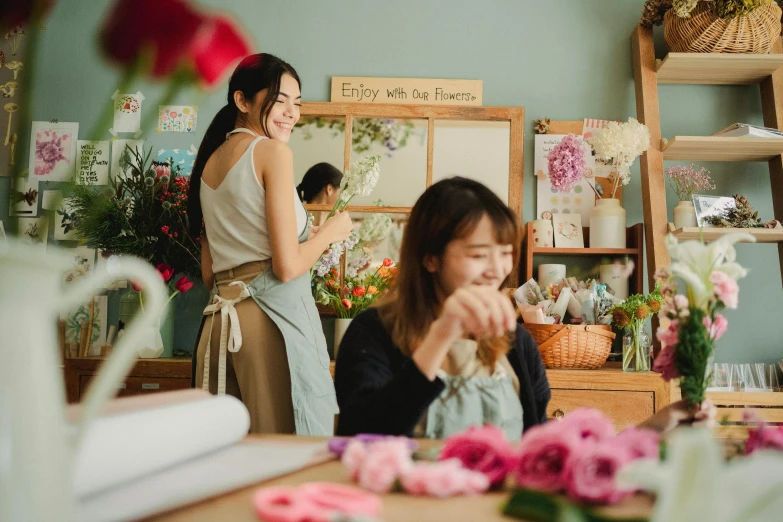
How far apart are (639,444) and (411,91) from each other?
2.57 metres

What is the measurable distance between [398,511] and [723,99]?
2985mm

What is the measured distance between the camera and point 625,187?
2.99 m

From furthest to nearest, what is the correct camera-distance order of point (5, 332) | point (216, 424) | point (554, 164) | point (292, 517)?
point (554, 164), point (216, 424), point (292, 517), point (5, 332)

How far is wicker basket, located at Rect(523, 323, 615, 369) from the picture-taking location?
2.46 metres

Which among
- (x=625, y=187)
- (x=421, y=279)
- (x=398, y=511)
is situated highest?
(x=625, y=187)

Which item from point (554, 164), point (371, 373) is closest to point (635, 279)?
point (554, 164)

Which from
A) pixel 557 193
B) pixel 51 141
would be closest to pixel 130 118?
pixel 51 141

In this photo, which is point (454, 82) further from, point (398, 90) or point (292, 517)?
point (292, 517)

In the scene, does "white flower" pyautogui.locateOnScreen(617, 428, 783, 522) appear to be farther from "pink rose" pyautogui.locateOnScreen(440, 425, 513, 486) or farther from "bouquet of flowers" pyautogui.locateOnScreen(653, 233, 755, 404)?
"bouquet of flowers" pyautogui.locateOnScreen(653, 233, 755, 404)

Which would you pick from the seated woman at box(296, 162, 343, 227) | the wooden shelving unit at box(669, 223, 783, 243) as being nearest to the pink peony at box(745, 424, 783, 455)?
the wooden shelving unit at box(669, 223, 783, 243)

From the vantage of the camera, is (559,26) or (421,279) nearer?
(421,279)

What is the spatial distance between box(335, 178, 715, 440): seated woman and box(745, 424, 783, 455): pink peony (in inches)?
8.1

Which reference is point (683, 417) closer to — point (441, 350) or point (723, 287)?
point (723, 287)

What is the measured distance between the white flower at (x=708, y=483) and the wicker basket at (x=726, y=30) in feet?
9.27
